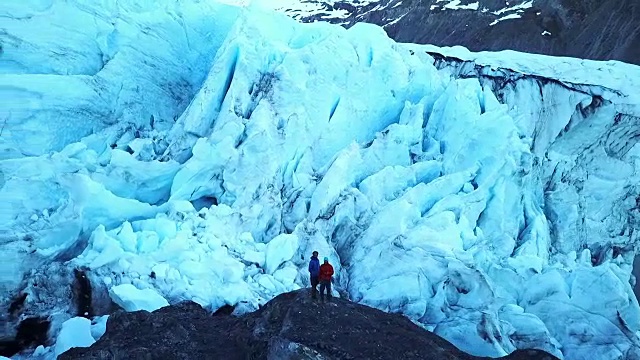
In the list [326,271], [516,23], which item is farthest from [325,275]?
[516,23]

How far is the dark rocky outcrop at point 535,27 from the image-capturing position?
26109 mm

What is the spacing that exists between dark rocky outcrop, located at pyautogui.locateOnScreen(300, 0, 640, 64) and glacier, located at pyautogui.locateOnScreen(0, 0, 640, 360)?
1656cm

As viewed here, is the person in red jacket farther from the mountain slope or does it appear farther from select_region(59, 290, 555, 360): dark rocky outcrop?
the mountain slope

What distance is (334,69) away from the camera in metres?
10.1

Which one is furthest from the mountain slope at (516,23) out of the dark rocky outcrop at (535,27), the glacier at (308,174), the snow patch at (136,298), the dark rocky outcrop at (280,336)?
the snow patch at (136,298)

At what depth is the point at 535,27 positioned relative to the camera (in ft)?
94.4

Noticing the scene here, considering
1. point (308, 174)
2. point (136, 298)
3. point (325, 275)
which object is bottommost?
point (136, 298)

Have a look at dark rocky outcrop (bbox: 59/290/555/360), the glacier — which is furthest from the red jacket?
the glacier

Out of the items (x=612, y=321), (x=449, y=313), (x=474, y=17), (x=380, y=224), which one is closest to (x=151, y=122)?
(x=380, y=224)

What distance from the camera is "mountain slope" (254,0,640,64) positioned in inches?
1035

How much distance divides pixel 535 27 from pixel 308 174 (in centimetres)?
2348

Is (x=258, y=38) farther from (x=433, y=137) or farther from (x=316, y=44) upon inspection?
(x=433, y=137)

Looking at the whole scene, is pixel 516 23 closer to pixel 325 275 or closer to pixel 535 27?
pixel 535 27

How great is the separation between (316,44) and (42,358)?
6.52m
